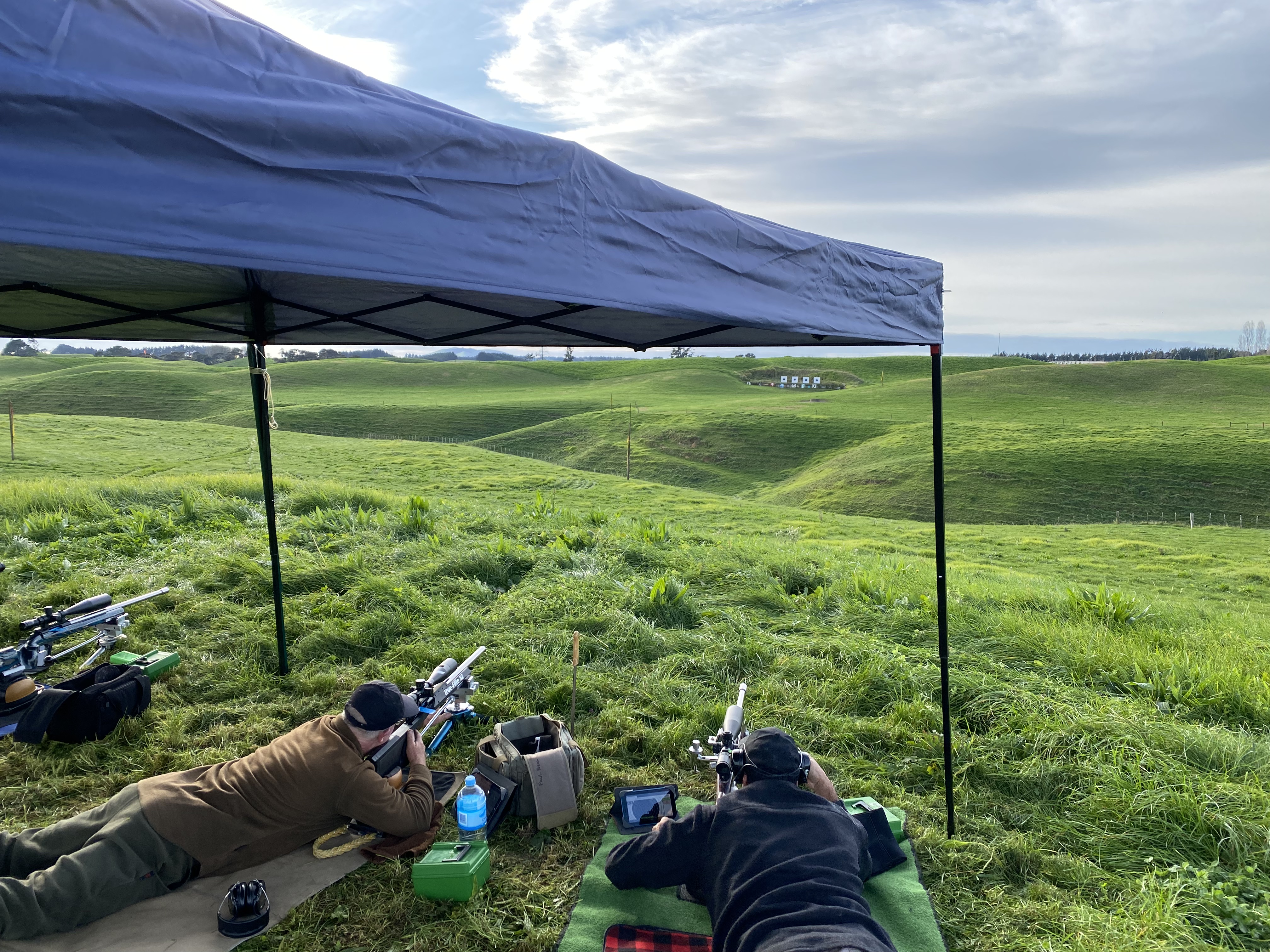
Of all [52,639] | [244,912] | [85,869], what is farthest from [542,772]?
[52,639]

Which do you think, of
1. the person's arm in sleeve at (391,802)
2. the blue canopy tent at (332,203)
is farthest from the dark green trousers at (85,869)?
the blue canopy tent at (332,203)

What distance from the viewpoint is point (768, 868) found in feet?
7.88

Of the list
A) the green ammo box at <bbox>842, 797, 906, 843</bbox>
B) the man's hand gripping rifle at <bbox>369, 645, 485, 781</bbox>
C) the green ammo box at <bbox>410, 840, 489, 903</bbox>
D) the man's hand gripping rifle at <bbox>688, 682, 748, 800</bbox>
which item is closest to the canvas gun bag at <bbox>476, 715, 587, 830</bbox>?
the man's hand gripping rifle at <bbox>369, 645, 485, 781</bbox>

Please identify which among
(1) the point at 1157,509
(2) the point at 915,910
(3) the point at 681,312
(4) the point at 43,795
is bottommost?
(1) the point at 1157,509

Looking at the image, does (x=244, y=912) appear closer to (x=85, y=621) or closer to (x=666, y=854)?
(x=666, y=854)

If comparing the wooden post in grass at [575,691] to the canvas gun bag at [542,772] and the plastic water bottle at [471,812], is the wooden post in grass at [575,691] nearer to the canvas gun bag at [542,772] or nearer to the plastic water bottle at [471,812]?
the canvas gun bag at [542,772]

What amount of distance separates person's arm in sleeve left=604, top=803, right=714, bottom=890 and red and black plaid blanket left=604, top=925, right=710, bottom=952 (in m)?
0.18

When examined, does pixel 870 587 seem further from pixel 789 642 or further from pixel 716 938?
pixel 716 938

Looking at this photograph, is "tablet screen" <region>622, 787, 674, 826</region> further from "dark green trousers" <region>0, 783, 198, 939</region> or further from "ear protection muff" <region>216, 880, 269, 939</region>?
"dark green trousers" <region>0, 783, 198, 939</region>

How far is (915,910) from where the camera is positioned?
10.0ft

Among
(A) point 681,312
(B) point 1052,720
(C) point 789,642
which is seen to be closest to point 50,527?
(C) point 789,642

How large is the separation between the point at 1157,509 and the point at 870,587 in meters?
27.1

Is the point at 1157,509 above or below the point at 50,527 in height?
below

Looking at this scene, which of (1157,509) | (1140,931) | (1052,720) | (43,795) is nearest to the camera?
(1140,931)
